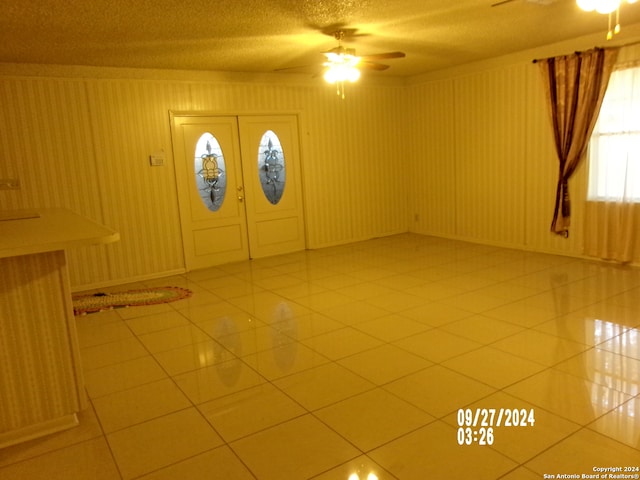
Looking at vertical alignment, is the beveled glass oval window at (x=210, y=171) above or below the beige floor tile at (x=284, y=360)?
above

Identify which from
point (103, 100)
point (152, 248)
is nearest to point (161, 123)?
point (103, 100)

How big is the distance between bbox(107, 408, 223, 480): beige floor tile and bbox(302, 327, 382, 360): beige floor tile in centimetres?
114

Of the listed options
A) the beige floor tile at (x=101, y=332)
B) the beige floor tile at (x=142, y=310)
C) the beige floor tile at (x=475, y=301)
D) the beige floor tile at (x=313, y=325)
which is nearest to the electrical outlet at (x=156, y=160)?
the beige floor tile at (x=142, y=310)

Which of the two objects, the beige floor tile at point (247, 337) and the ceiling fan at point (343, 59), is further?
the ceiling fan at point (343, 59)

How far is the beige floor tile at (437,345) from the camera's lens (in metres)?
3.50

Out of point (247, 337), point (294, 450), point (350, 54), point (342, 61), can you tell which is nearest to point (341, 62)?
point (342, 61)

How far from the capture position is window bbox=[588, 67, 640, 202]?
5.25 metres

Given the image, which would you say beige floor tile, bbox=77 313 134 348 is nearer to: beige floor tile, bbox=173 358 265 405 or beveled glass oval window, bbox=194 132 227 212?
beige floor tile, bbox=173 358 265 405

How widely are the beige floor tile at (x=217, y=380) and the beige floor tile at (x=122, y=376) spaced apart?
227mm

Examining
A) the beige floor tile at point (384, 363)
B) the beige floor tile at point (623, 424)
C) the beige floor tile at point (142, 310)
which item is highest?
the beige floor tile at point (142, 310)

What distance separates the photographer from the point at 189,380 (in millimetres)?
3334

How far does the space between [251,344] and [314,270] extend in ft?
8.09

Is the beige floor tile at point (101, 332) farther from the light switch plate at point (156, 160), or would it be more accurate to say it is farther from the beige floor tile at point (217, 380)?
the light switch plate at point (156, 160)
